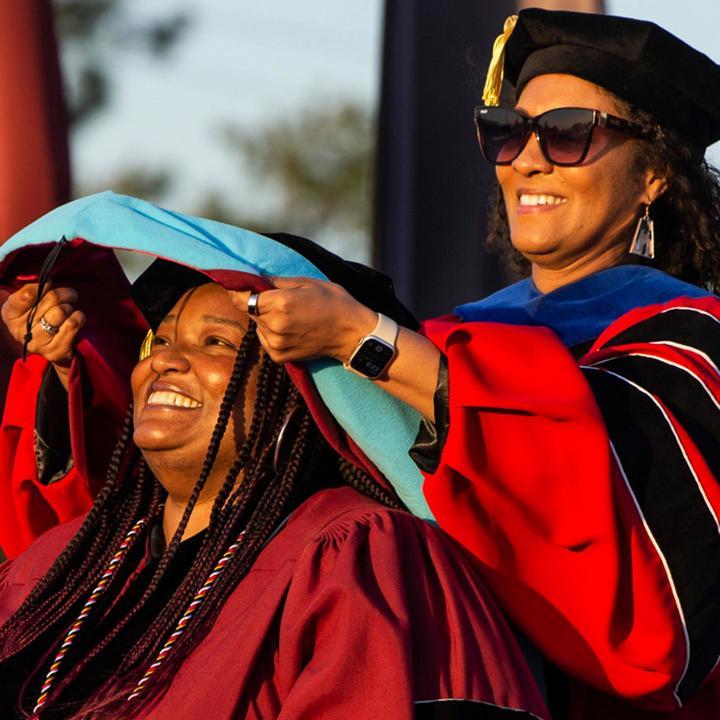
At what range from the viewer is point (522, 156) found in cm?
331

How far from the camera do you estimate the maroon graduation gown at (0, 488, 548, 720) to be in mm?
2531

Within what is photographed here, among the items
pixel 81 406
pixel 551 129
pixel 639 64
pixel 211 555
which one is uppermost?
pixel 639 64

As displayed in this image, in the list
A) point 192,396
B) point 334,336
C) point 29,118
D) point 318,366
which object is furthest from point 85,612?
point 29,118

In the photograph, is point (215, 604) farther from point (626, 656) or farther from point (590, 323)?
point (590, 323)

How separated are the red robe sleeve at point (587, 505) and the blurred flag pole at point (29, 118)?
205 cm

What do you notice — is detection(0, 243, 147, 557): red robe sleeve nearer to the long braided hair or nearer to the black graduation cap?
the long braided hair

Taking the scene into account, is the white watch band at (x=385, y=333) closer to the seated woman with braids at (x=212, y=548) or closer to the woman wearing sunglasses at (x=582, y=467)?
the woman wearing sunglasses at (x=582, y=467)

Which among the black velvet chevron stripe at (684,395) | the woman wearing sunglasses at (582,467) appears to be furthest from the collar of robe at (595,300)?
the black velvet chevron stripe at (684,395)

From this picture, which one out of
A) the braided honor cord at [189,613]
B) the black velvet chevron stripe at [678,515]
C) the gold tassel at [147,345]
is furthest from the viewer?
the gold tassel at [147,345]

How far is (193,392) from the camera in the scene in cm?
304

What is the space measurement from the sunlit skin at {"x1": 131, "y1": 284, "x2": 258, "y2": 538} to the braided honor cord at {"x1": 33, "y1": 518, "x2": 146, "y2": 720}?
14 centimetres

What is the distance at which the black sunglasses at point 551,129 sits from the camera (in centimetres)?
322

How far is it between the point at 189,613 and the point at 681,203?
1323 mm

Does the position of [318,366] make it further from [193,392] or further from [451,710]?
[451,710]
